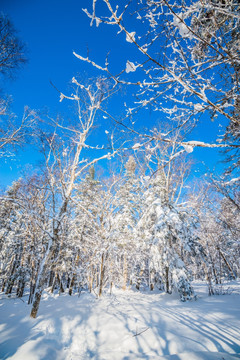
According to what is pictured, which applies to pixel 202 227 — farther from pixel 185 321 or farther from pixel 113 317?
pixel 113 317

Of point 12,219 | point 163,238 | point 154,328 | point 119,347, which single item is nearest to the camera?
point 119,347

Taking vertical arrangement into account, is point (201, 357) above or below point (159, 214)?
below

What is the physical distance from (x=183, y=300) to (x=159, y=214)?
13.2 ft

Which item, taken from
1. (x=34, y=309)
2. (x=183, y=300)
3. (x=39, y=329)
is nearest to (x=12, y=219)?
(x=34, y=309)

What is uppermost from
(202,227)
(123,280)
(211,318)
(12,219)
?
(12,219)

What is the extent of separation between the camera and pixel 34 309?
18.0 ft

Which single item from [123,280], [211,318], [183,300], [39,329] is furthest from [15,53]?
[123,280]

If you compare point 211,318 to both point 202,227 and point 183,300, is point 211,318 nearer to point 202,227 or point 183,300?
point 183,300

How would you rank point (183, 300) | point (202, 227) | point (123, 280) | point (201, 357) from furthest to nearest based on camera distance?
point (123, 280) < point (202, 227) < point (183, 300) < point (201, 357)

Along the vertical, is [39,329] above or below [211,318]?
below

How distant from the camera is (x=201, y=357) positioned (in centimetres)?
243

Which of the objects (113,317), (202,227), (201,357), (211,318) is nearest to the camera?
(201,357)

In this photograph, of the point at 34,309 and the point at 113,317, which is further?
the point at 34,309

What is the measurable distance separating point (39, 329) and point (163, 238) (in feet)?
20.1
